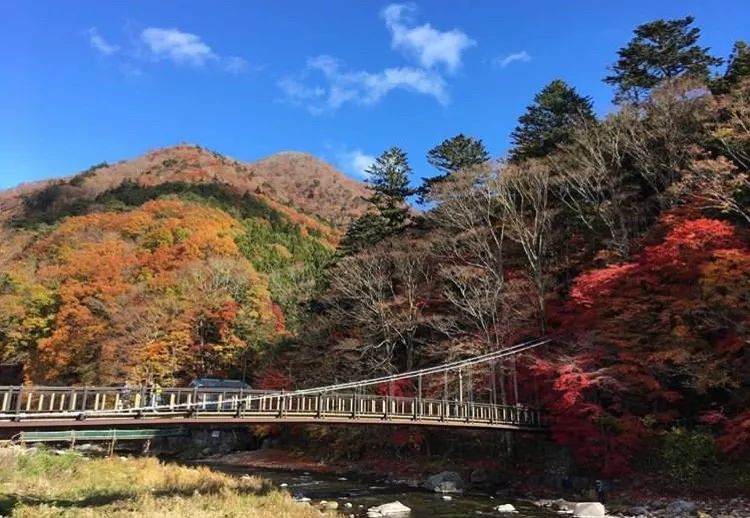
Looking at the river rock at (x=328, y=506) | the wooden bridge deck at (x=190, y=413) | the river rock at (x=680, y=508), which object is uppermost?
the wooden bridge deck at (x=190, y=413)

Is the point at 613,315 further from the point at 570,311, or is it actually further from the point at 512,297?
the point at 512,297

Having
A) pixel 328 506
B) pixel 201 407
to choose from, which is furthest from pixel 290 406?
pixel 328 506

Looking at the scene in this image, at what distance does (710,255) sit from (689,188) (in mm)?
4372

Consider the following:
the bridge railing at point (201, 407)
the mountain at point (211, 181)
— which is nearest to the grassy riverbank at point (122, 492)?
the bridge railing at point (201, 407)

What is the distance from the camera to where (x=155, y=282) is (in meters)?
42.5

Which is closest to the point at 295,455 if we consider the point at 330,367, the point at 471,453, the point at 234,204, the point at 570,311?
the point at 330,367

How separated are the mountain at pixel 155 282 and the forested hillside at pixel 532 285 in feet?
0.64

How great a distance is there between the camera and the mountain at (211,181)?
85.4 meters

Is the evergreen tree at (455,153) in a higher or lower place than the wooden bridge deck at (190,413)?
higher

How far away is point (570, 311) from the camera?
71.1ft

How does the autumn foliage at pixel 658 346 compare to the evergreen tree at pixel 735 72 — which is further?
the evergreen tree at pixel 735 72

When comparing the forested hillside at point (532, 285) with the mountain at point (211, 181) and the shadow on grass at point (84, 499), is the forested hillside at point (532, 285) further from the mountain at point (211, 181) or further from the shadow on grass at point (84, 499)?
the mountain at point (211, 181)

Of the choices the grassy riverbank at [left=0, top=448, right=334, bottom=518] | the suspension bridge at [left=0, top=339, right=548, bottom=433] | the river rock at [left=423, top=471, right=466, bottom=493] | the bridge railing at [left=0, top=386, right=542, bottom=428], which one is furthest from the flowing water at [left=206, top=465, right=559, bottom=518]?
the bridge railing at [left=0, top=386, right=542, bottom=428]

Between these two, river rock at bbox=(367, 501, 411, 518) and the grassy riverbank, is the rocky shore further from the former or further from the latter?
the grassy riverbank
